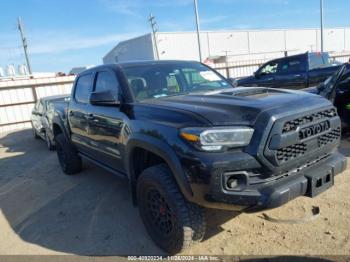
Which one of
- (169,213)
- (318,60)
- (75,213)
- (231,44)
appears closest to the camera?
(169,213)

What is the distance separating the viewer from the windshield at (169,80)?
11.9 feet

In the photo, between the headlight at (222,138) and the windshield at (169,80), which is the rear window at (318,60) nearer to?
the windshield at (169,80)

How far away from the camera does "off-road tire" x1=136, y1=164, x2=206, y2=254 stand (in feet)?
8.98

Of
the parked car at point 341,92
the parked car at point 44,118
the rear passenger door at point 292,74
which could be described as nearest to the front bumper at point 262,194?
the parked car at point 341,92

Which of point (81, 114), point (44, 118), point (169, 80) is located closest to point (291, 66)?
point (44, 118)

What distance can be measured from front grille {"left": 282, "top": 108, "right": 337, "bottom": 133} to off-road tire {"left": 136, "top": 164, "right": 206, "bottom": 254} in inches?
40.4

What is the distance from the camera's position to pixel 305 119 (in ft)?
8.96

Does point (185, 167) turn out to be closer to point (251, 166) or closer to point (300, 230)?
point (251, 166)

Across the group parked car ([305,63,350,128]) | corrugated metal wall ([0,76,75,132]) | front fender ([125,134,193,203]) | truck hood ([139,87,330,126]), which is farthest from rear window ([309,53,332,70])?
corrugated metal wall ([0,76,75,132])

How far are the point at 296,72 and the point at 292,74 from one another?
0.14 meters

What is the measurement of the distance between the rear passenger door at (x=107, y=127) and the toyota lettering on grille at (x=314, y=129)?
1768mm

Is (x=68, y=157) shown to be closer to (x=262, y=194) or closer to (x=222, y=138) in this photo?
(x=222, y=138)

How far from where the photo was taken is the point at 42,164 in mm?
7207

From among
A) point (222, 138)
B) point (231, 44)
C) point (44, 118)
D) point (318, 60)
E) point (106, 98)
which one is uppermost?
point (231, 44)
